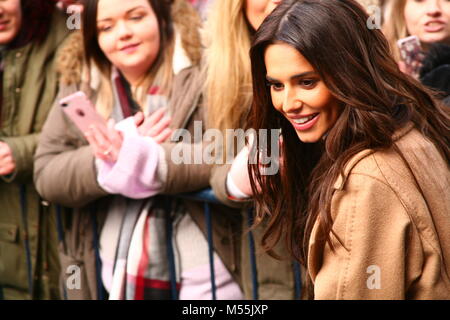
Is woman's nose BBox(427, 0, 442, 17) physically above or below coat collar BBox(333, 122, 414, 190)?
above

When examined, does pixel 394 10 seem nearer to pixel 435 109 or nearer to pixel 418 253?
pixel 435 109

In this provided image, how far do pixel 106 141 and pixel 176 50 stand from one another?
1.96 ft

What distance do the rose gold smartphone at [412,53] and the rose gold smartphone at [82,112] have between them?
1.41 meters

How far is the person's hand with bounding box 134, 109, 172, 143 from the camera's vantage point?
3829 mm

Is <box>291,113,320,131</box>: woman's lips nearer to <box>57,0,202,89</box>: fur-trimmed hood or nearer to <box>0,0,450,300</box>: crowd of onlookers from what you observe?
<box>0,0,450,300</box>: crowd of onlookers

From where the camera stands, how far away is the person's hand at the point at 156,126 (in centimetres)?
383

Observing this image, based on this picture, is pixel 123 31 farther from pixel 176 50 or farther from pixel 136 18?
pixel 176 50

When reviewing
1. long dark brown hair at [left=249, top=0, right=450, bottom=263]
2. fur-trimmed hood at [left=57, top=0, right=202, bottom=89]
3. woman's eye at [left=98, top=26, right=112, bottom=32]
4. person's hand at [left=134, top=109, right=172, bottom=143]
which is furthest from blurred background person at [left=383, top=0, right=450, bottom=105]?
woman's eye at [left=98, top=26, right=112, bottom=32]

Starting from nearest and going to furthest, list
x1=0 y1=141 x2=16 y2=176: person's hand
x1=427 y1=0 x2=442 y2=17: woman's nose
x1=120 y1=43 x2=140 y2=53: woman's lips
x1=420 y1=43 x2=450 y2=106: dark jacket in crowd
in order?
x1=420 y1=43 x2=450 y2=106: dark jacket in crowd, x1=427 y1=0 x2=442 y2=17: woman's nose, x1=120 y1=43 x2=140 y2=53: woman's lips, x1=0 y1=141 x2=16 y2=176: person's hand

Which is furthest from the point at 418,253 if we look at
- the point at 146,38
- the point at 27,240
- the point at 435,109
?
the point at 27,240

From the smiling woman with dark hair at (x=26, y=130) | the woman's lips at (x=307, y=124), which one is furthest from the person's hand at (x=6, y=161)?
the woman's lips at (x=307, y=124)

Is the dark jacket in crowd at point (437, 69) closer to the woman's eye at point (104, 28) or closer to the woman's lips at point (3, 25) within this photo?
the woman's eye at point (104, 28)

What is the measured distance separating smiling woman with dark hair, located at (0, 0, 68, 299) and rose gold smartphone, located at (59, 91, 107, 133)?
69 centimetres

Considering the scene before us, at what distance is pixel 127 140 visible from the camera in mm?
3723
